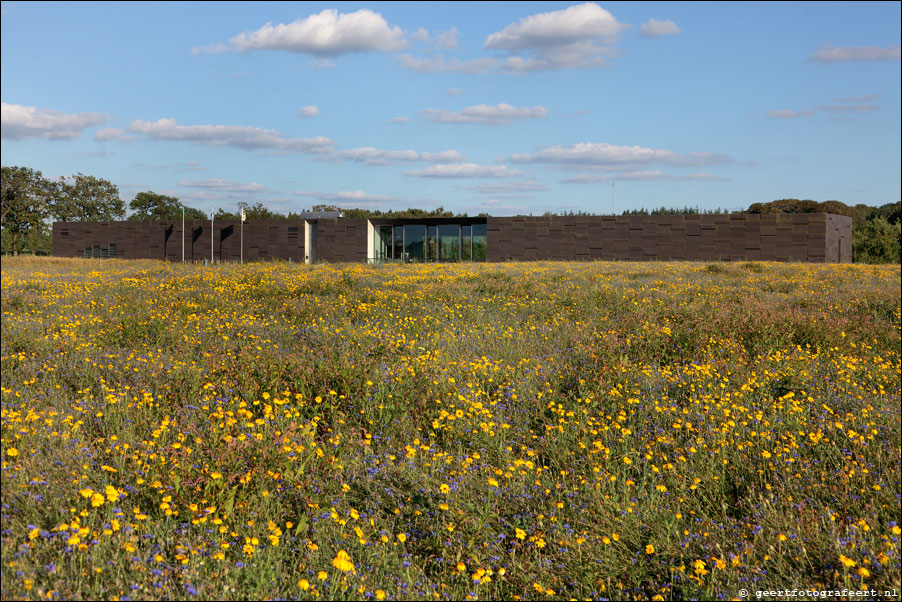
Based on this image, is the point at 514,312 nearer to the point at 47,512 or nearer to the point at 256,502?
the point at 256,502

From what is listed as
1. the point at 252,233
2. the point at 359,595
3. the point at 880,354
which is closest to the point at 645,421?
the point at 359,595

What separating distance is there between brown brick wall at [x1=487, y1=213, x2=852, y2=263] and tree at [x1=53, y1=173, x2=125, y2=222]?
53.9 meters

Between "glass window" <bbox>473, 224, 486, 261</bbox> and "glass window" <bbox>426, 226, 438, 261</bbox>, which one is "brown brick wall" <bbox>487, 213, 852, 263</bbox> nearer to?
"glass window" <bbox>473, 224, 486, 261</bbox>

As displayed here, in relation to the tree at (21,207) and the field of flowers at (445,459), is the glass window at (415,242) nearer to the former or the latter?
the field of flowers at (445,459)

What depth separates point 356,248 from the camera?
151 feet

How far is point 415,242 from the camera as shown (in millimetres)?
46062

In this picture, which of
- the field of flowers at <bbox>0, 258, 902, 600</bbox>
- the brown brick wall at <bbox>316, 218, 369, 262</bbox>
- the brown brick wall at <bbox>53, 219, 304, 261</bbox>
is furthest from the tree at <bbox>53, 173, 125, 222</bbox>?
the field of flowers at <bbox>0, 258, 902, 600</bbox>

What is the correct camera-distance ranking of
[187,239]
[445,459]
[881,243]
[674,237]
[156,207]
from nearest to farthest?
1. [445,459]
2. [881,243]
3. [674,237]
4. [187,239]
5. [156,207]

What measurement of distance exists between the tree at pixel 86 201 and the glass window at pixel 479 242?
50.1 m

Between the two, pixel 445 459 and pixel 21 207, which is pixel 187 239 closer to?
pixel 21 207

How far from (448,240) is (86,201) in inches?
2099

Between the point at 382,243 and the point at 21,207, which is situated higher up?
the point at 21,207

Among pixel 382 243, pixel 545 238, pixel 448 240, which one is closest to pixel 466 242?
pixel 448 240

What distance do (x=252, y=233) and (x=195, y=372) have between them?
43.5 m
